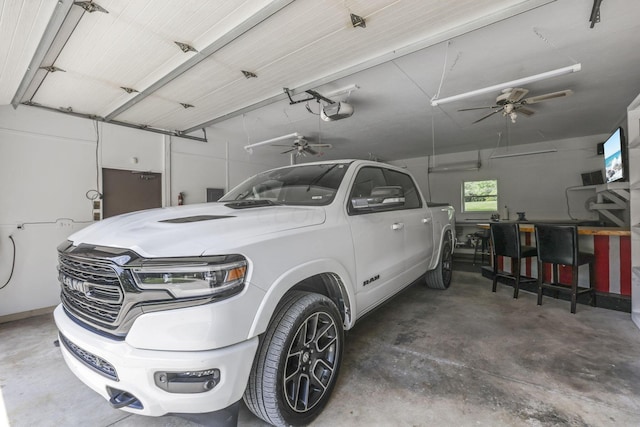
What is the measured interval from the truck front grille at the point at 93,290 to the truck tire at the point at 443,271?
12.1 feet

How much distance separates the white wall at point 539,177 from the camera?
7.69m

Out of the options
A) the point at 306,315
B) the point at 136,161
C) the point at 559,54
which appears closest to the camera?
the point at 306,315

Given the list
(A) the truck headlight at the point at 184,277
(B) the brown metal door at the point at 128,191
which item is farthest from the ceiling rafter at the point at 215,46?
(A) the truck headlight at the point at 184,277

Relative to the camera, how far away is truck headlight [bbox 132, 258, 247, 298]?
1153mm

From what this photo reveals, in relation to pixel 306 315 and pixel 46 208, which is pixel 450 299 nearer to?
pixel 306 315

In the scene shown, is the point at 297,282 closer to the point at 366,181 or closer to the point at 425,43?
the point at 366,181

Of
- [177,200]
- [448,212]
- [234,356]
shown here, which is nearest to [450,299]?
[448,212]

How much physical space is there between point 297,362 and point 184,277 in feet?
2.64

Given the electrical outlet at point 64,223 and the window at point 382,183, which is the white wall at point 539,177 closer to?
the window at point 382,183

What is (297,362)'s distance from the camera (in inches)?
60.6

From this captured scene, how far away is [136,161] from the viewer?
16.7 ft

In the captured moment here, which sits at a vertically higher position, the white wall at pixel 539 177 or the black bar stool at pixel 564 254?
the white wall at pixel 539 177

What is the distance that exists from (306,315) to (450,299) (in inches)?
121

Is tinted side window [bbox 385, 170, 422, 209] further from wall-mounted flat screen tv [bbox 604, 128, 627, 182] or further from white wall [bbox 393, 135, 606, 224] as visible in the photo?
white wall [bbox 393, 135, 606, 224]
